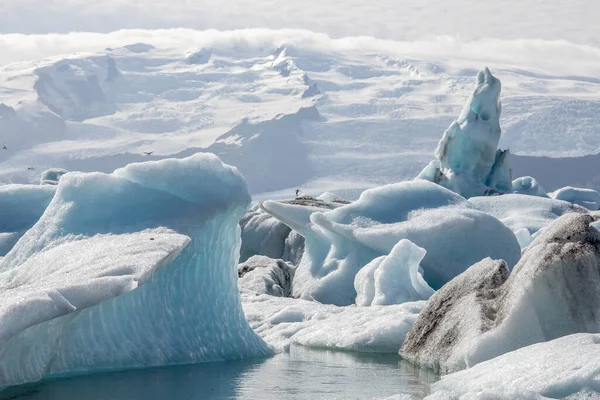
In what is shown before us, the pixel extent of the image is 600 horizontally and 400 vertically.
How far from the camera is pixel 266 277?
15164 mm

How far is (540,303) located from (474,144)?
22.3 meters

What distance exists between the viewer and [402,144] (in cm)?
9144

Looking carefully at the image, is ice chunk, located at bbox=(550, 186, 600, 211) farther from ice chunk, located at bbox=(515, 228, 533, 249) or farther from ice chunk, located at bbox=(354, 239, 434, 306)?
ice chunk, located at bbox=(354, 239, 434, 306)

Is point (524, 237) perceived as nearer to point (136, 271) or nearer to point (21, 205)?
point (21, 205)

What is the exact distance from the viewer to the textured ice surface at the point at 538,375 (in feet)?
18.0

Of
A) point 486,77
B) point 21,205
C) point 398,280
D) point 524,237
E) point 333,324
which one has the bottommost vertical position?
point 524,237

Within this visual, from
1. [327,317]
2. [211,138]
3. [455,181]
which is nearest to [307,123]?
[211,138]

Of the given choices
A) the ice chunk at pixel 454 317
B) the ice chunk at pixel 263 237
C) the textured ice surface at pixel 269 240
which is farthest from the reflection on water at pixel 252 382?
the ice chunk at pixel 263 237

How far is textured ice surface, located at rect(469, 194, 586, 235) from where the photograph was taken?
23875mm

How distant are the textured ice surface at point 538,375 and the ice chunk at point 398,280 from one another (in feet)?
18.8

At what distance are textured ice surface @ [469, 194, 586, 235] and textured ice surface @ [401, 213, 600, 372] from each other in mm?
15916

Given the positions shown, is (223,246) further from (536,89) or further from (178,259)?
(536,89)

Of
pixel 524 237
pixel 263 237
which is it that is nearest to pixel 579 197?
pixel 524 237

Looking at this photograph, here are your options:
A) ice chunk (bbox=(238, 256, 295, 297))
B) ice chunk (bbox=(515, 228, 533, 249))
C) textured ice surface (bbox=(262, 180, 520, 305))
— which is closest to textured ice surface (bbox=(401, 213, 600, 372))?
ice chunk (bbox=(238, 256, 295, 297))
